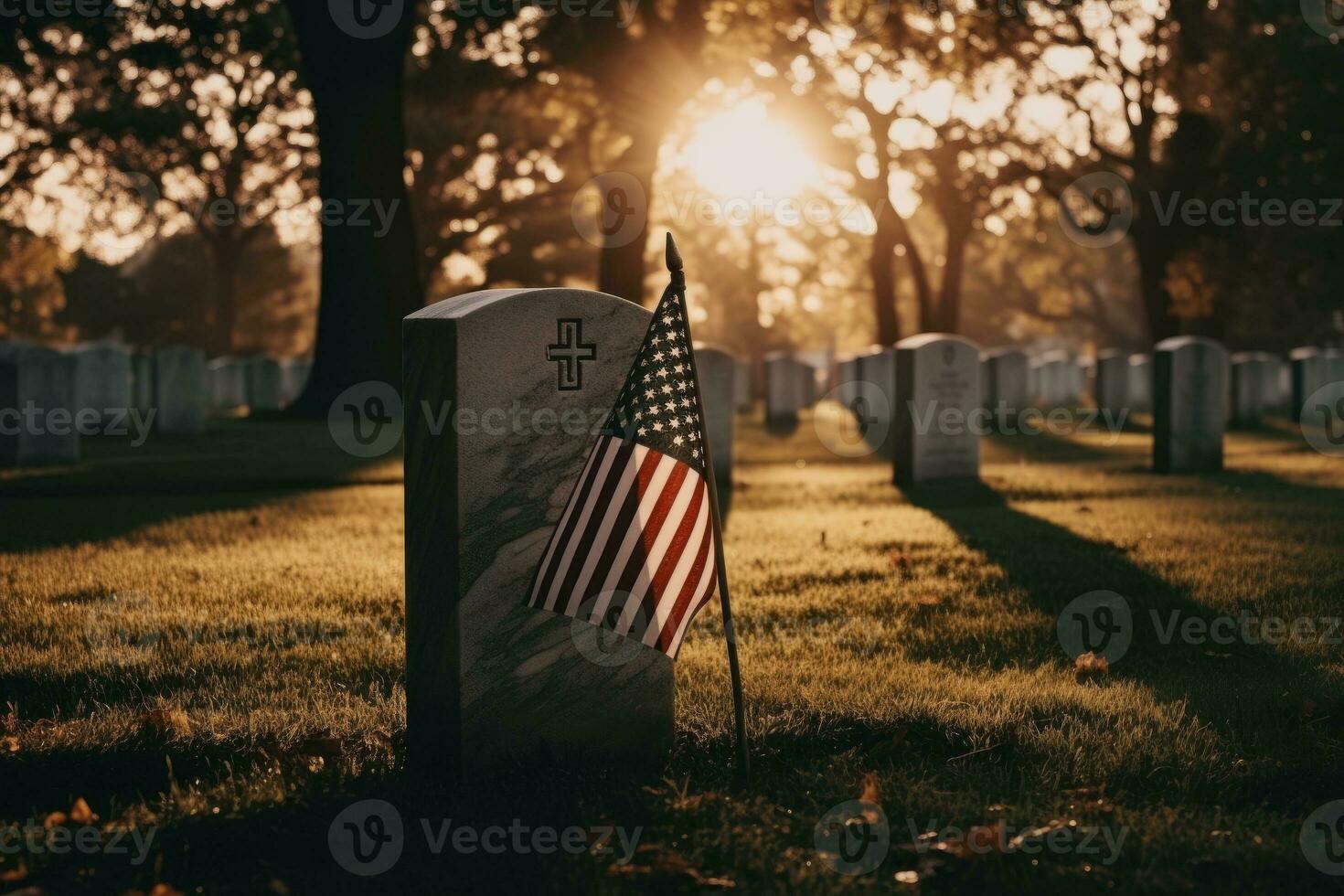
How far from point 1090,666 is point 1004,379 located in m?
25.0

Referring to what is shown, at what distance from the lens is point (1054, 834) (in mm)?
3768

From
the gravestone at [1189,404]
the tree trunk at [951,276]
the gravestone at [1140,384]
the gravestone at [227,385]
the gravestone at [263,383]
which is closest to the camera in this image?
the gravestone at [1189,404]

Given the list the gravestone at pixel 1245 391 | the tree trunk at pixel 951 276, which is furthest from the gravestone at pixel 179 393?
the gravestone at pixel 1245 391

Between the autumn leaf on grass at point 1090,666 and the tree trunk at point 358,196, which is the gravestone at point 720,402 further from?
the autumn leaf on grass at point 1090,666

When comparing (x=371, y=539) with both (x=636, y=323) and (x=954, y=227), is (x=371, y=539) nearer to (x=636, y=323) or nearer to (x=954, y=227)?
(x=636, y=323)

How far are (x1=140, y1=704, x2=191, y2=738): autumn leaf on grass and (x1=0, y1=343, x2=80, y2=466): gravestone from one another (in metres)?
11.7

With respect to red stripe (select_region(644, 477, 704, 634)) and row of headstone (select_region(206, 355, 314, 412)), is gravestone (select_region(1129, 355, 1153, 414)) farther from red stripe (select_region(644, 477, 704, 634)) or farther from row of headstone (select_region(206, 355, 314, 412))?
red stripe (select_region(644, 477, 704, 634))

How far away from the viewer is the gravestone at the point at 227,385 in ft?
128

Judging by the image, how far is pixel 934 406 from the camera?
14.2 metres

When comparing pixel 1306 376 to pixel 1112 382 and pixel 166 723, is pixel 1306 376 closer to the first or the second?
pixel 1112 382

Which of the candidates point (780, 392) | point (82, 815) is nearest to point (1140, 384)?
point (780, 392)

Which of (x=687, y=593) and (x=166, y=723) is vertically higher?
(x=687, y=593)

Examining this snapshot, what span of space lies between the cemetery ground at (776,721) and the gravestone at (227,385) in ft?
99.3

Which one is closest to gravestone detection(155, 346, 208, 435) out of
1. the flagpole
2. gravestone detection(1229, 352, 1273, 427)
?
the flagpole
